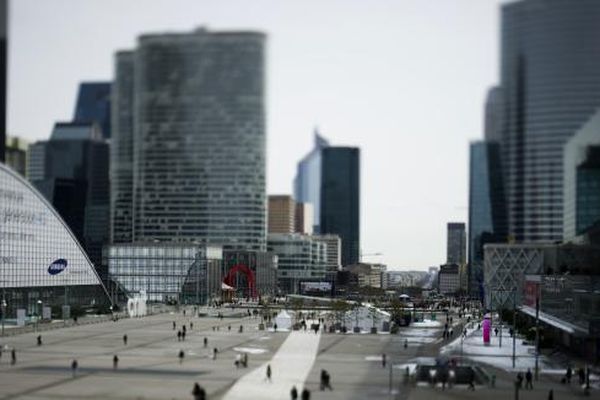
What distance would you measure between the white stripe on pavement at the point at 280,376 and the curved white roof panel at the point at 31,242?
4531cm

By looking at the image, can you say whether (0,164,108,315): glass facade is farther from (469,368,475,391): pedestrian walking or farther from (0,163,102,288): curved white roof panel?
(469,368,475,391): pedestrian walking

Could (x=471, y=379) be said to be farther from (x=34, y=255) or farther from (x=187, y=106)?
(x=34, y=255)

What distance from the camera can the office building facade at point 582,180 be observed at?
12838 centimetres

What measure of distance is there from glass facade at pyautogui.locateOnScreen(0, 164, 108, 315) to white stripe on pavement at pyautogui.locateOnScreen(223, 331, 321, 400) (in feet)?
147

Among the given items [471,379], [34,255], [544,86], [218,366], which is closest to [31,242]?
[34,255]

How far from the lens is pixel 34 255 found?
114438mm

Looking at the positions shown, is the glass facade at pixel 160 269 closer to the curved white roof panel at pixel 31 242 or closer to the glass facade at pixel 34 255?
the glass facade at pixel 34 255

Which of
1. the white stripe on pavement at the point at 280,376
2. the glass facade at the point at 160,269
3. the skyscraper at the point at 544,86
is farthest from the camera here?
the glass facade at the point at 160,269

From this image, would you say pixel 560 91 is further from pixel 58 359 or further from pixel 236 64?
pixel 58 359

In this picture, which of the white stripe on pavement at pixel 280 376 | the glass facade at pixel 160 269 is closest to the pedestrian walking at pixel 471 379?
the white stripe on pavement at pixel 280 376

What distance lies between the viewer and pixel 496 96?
304 ft

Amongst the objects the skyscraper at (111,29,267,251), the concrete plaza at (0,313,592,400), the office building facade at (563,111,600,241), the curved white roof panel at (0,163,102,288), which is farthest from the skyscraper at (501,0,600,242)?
the curved white roof panel at (0,163,102,288)

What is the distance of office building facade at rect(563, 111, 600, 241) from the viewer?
128375mm

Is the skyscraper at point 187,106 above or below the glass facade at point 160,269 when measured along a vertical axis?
above
